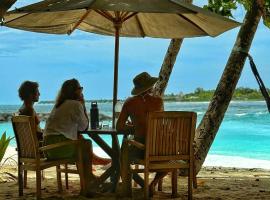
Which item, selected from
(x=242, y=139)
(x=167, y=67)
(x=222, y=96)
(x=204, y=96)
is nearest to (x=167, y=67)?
(x=167, y=67)

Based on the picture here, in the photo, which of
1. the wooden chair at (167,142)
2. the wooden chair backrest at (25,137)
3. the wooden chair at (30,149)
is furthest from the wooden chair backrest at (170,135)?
the wooden chair backrest at (25,137)

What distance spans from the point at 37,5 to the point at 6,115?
42.0 m

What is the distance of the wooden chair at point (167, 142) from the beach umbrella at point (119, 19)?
0.87 m

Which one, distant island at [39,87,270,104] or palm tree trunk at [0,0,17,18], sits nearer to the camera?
palm tree trunk at [0,0,17,18]

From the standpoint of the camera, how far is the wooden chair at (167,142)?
4.72 m

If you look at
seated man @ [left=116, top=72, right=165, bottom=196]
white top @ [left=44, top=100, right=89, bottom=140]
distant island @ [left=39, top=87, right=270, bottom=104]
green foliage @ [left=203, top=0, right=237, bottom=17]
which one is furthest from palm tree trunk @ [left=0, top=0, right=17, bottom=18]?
distant island @ [left=39, top=87, right=270, bottom=104]

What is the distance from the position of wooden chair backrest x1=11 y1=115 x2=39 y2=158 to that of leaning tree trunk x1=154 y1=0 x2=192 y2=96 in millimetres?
3479

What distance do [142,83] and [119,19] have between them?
4.02 feet

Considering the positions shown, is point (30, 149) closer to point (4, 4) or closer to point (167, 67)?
point (4, 4)

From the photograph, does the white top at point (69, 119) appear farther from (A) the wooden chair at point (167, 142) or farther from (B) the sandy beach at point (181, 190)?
(B) the sandy beach at point (181, 190)

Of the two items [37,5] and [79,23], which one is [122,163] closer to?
[37,5]

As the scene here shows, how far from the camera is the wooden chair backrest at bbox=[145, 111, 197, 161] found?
4719 mm

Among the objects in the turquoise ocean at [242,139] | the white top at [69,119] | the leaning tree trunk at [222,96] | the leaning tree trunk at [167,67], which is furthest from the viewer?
the turquoise ocean at [242,139]

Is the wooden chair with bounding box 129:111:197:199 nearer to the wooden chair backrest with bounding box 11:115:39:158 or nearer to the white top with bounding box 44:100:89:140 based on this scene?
the white top with bounding box 44:100:89:140
